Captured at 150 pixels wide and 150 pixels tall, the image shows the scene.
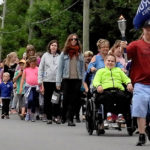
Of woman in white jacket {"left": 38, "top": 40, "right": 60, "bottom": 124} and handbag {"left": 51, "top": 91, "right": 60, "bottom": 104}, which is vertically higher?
woman in white jacket {"left": 38, "top": 40, "right": 60, "bottom": 124}

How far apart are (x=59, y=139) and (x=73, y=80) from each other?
4.20m


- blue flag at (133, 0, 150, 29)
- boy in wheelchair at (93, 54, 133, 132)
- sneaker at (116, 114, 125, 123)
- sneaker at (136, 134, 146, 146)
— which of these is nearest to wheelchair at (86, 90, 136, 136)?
boy in wheelchair at (93, 54, 133, 132)

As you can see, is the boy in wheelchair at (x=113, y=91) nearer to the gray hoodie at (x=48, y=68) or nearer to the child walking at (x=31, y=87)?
the gray hoodie at (x=48, y=68)

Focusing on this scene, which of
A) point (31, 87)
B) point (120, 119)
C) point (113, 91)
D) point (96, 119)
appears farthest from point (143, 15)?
point (31, 87)

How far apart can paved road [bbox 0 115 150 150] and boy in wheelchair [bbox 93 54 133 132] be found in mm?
451

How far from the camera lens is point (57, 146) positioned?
12.1 meters

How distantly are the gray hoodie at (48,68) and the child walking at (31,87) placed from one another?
4.86 feet

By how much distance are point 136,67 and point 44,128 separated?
4.88 m

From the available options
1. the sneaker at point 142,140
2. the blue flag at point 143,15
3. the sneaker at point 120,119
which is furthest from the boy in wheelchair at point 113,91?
the blue flag at point 143,15

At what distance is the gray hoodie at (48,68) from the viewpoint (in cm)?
1858

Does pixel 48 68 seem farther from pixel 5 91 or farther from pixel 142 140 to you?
pixel 142 140

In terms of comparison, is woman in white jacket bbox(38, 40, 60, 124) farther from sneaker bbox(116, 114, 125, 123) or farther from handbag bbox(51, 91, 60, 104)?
sneaker bbox(116, 114, 125, 123)

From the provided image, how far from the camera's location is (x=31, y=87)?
20516mm

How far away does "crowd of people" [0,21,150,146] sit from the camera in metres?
12.1
